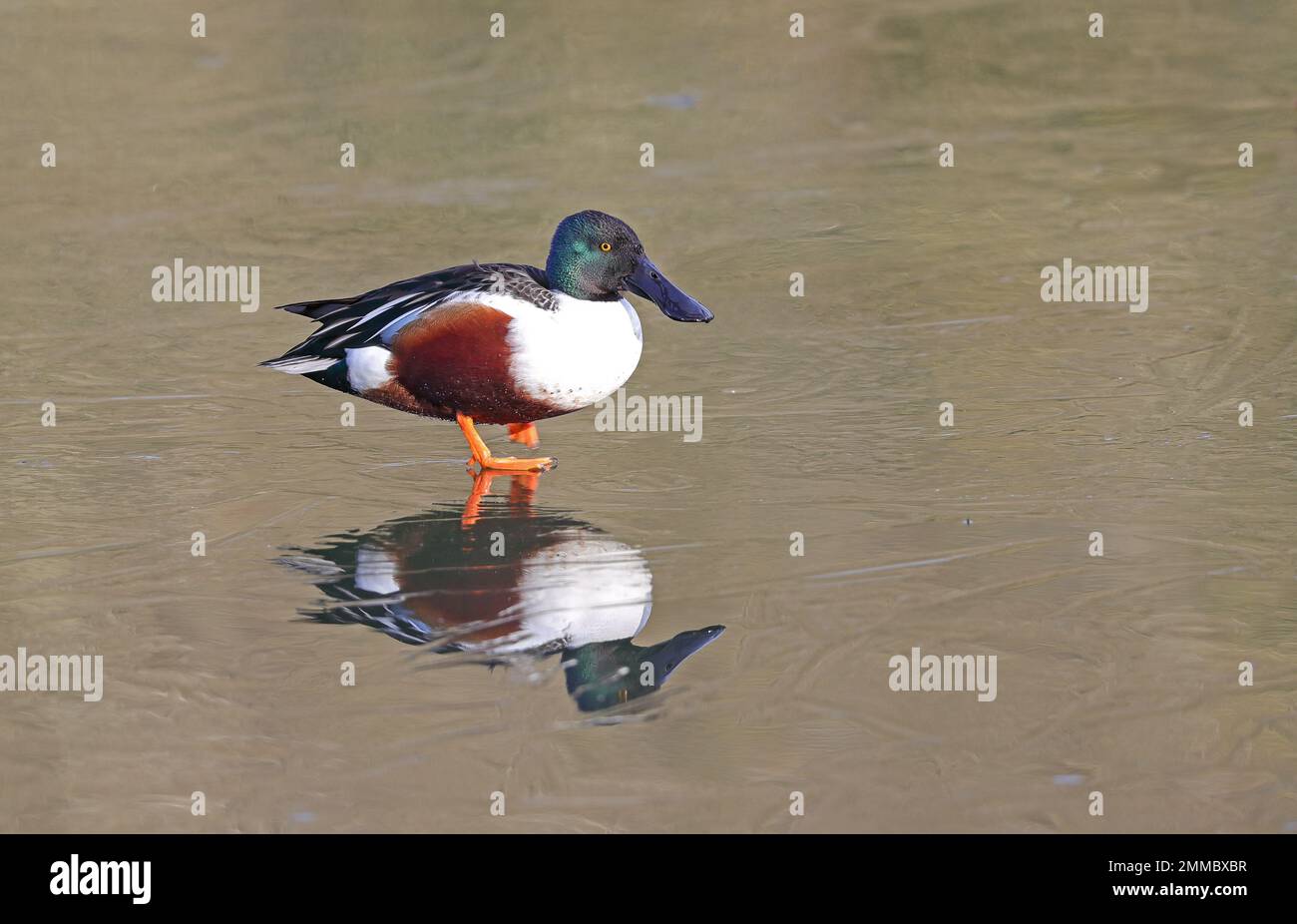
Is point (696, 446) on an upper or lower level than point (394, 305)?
lower

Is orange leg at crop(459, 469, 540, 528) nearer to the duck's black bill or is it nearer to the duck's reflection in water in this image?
the duck's reflection in water

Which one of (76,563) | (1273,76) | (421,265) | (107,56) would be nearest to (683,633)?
(76,563)

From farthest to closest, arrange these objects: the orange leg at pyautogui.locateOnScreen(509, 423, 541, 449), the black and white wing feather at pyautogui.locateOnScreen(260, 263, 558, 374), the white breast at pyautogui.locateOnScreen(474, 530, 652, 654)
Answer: the orange leg at pyautogui.locateOnScreen(509, 423, 541, 449) < the black and white wing feather at pyautogui.locateOnScreen(260, 263, 558, 374) < the white breast at pyautogui.locateOnScreen(474, 530, 652, 654)

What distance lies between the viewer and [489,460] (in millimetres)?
6301

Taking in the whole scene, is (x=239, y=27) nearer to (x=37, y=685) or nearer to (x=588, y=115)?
(x=588, y=115)

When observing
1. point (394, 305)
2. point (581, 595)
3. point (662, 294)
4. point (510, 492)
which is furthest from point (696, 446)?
point (581, 595)

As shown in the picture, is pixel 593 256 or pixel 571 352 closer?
pixel 571 352

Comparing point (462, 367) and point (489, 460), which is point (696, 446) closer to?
point (489, 460)

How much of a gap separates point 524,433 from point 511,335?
0.71 metres

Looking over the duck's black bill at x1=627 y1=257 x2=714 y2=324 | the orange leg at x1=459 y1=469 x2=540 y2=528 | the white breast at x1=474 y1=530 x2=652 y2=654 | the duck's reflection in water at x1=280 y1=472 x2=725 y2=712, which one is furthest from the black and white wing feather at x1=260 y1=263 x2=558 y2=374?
the white breast at x1=474 y1=530 x2=652 y2=654

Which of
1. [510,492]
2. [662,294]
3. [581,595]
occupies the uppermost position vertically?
[662,294]

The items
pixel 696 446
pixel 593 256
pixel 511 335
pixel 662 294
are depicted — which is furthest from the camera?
pixel 696 446

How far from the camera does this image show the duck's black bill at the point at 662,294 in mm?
6191

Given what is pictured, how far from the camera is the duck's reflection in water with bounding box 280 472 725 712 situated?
476 centimetres
